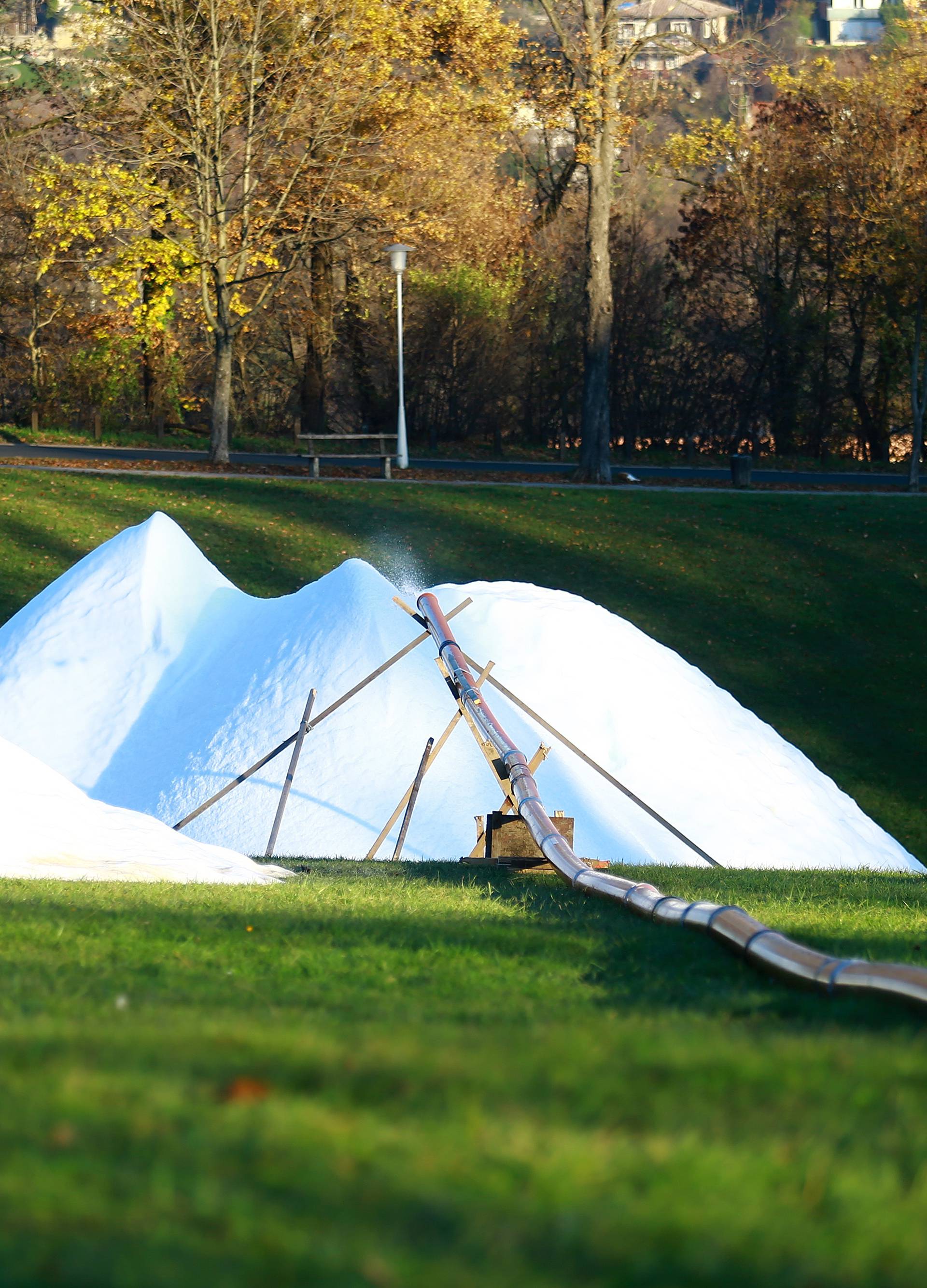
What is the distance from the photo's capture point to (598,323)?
34312 millimetres

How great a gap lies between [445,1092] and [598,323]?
32.5 meters

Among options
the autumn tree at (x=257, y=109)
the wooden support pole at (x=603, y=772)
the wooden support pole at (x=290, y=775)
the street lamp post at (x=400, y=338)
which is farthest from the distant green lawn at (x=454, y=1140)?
the autumn tree at (x=257, y=109)

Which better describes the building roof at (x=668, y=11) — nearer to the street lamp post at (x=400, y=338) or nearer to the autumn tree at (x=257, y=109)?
the autumn tree at (x=257, y=109)

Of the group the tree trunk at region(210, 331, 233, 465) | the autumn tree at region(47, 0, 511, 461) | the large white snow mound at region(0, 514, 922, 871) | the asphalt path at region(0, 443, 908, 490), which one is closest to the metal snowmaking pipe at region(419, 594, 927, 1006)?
the large white snow mound at region(0, 514, 922, 871)

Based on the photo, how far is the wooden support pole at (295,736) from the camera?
14172 mm

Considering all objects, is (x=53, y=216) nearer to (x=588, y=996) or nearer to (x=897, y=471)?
(x=897, y=471)

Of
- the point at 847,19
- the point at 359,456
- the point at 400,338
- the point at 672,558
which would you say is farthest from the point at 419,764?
the point at 847,19

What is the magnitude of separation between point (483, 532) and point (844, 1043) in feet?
82.1

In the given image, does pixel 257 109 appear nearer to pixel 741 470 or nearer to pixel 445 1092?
pixel 741 470

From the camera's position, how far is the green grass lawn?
7.82 feet

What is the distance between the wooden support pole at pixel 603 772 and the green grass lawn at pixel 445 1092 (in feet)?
12.4

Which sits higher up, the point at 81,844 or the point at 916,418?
the point at 916,418

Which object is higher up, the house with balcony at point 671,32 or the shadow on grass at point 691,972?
the house with balcony at point 671,32

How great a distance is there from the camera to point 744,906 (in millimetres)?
8555
